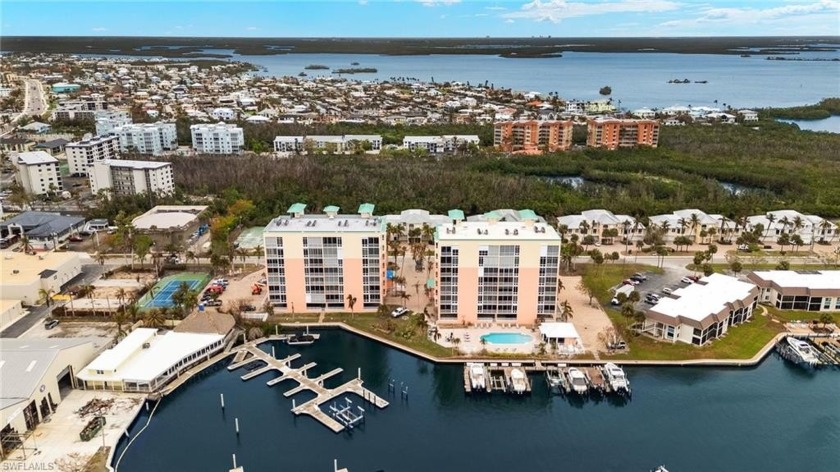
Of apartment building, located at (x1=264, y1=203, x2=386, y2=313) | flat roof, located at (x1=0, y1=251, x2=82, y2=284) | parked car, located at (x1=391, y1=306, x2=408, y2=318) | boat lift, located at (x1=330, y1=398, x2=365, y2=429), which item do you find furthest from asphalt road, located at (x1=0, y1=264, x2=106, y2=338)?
parked car, located at (x1=391, y1=306, x2=408, y2=318)

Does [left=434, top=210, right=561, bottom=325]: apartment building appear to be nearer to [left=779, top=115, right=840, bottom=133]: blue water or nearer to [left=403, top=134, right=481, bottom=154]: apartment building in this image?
[left=403, top=134, right=481, bottom=154]: apartment building

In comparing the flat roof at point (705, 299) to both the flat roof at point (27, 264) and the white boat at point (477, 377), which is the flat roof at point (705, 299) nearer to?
the white boat at point (477, 377)

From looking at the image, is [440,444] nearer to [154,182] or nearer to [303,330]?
[303,330]

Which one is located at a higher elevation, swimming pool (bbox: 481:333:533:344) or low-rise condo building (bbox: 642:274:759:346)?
low-rise condo building (bbox: 642:274:759:346)

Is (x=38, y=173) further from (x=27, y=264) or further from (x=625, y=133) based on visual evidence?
(x=625, y=133)

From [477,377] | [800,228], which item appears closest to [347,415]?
[477,377]

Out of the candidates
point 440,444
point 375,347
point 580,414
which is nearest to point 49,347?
point 375,347
